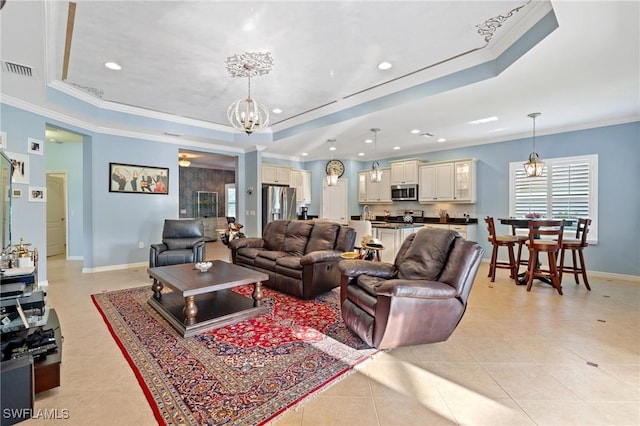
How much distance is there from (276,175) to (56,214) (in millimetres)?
5318

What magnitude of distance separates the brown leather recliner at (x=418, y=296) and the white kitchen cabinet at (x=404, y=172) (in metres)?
4.79

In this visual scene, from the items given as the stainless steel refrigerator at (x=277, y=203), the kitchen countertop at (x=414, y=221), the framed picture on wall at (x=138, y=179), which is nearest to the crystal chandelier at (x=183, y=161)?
the framed picture on wall at (x=138, y=179)

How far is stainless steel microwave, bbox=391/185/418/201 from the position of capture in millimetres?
7281

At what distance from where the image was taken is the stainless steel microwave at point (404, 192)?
23.9 ft

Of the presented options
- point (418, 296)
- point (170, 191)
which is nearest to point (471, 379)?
point (418, 296)

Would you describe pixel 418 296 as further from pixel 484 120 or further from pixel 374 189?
pixel 374 189

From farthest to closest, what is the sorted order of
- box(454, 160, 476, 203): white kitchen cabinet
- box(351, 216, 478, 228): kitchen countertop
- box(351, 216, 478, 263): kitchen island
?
box(454, 160, 476, 203): white kitchen cabinet → box(351, 216, 478, 228): kitchen countertop → box(351, 216, 478, 263): kitchen island

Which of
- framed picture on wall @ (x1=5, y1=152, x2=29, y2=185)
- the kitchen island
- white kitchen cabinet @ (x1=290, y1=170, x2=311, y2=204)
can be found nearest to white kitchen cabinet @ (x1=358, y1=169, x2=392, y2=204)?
white kitchen cabinet @ (x1=290, y1=170, x2=311, y2=204)

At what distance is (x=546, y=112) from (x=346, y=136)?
3251 mm

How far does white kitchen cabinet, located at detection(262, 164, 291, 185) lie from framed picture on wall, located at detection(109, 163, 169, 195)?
223 cm

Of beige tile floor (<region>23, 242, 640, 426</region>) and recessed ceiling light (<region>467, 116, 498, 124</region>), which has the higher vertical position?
recessed ceiling light (<region>467, 116, 498, 124</region>)

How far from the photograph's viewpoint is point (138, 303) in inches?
141

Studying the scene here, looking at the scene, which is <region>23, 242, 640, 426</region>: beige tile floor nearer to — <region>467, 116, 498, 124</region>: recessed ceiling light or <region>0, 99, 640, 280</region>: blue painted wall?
<region>0, 99, 640, 280</region>: blue painted wall

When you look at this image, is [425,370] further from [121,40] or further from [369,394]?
[121,40]
